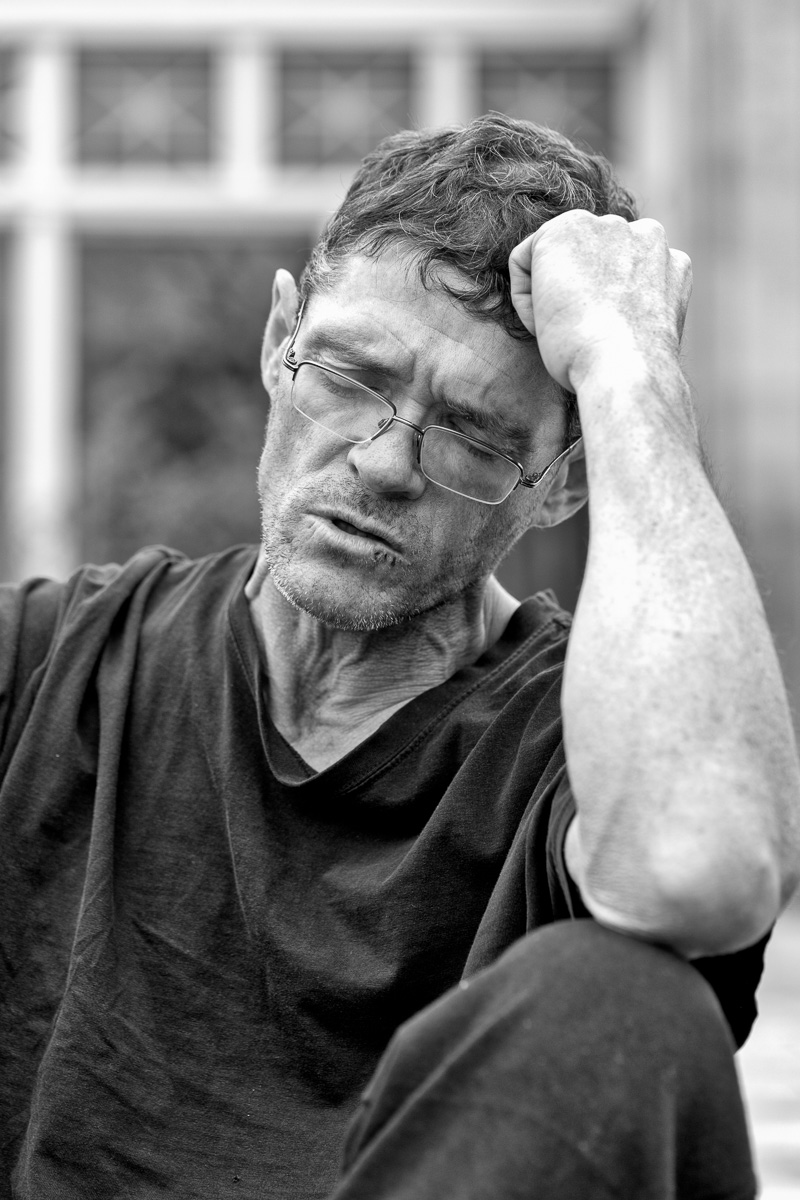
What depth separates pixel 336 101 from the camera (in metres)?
9.34

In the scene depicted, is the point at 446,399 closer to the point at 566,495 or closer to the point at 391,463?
the point at 391,463

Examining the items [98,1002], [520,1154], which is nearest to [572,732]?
[520,1154]

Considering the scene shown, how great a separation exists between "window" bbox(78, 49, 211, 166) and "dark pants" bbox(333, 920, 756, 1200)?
28.2 feet

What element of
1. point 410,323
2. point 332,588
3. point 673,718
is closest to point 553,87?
point 410,323

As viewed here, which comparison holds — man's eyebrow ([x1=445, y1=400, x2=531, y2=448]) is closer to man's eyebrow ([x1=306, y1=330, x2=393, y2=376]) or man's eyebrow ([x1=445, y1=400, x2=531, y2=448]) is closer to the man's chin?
man's eyebrow ([x1=306, y1=330, x2=393, y2=376])

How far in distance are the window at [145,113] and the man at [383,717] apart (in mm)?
7528

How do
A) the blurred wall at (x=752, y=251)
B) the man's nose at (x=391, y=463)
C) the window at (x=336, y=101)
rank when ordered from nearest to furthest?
the man's nose at (x=391, y=463)
the blurred wall at (x=752, y=251)
the window at (x=336, y=101)

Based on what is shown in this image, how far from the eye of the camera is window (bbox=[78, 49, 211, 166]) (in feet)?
30.7

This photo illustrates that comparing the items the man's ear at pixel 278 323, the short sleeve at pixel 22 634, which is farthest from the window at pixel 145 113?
the short sleeve at pixel 22 634

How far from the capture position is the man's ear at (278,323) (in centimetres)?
235

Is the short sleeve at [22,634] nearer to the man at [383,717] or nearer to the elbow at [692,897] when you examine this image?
the man at [383,717]

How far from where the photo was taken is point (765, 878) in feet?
5.08

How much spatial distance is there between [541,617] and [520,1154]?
98 cm

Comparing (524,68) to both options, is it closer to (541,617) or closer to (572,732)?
(541,617)
